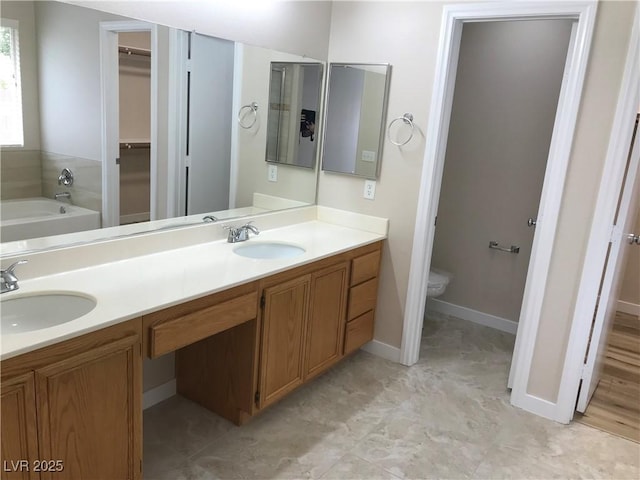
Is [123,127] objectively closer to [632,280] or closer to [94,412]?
[94,412]

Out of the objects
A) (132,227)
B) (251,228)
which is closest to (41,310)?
(132,227)

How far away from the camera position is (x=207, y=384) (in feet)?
8.13

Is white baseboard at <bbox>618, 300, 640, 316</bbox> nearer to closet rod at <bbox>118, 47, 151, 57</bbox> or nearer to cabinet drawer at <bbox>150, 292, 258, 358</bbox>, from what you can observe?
cabinet drawer at <bbox>150, 292, 258, 358</bbox>

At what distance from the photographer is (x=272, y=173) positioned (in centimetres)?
300

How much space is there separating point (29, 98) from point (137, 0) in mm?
592

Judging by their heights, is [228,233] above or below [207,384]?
above

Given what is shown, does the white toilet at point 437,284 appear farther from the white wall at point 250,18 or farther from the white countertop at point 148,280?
the white wall at point 250,18

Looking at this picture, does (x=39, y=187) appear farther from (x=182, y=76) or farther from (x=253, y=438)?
(x=253, y=438)

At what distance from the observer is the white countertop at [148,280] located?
1463 millimetres

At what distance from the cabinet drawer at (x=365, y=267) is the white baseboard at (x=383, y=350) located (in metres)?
0.48

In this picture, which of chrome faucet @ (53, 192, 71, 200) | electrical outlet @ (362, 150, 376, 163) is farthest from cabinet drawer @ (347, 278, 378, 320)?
chrome faucet @ (53, 192, 71, 200)

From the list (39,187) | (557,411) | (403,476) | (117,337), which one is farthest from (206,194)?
(557,411)

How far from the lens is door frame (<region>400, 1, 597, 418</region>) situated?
7.87 feet

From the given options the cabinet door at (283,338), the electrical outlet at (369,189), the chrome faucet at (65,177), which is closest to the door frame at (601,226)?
the electrical outlet at (369,189)
